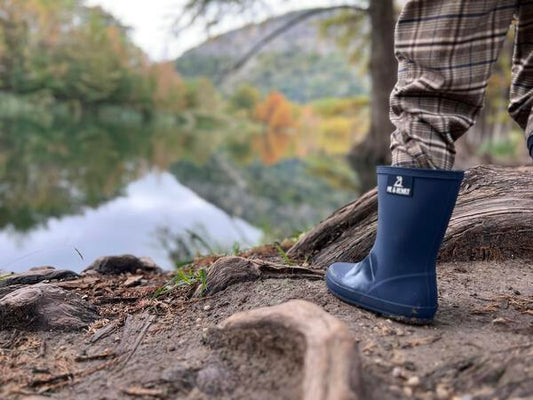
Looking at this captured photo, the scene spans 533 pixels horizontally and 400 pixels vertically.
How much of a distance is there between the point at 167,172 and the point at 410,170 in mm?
8308

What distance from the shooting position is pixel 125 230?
475 centimetres

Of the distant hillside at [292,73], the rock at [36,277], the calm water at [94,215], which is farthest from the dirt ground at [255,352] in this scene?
the distant hillside at [292,73]

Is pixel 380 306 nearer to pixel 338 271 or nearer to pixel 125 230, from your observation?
pixel 338 271

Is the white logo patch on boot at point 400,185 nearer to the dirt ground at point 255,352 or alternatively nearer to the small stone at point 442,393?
the dirt ground at point 255,352

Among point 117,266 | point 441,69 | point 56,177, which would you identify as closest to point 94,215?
point 56,177

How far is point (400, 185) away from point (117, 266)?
1597 mm

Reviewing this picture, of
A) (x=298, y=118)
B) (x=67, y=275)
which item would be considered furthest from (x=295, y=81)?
(x=67, y=275)

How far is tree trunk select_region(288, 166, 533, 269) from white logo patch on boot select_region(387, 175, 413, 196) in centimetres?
67

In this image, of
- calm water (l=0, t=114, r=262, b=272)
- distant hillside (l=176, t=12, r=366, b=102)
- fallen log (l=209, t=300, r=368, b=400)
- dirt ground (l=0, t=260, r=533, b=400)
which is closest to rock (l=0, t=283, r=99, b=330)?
dirt ground (l=0, t=260, r=533, b=400)

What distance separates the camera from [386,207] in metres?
1.40

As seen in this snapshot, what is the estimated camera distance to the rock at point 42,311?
1.46 meters

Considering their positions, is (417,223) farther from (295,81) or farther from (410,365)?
(295,81)

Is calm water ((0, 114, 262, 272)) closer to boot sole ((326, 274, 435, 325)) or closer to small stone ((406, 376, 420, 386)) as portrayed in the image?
boot sole ((326, 274, 435, 325))

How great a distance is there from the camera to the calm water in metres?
3.80
